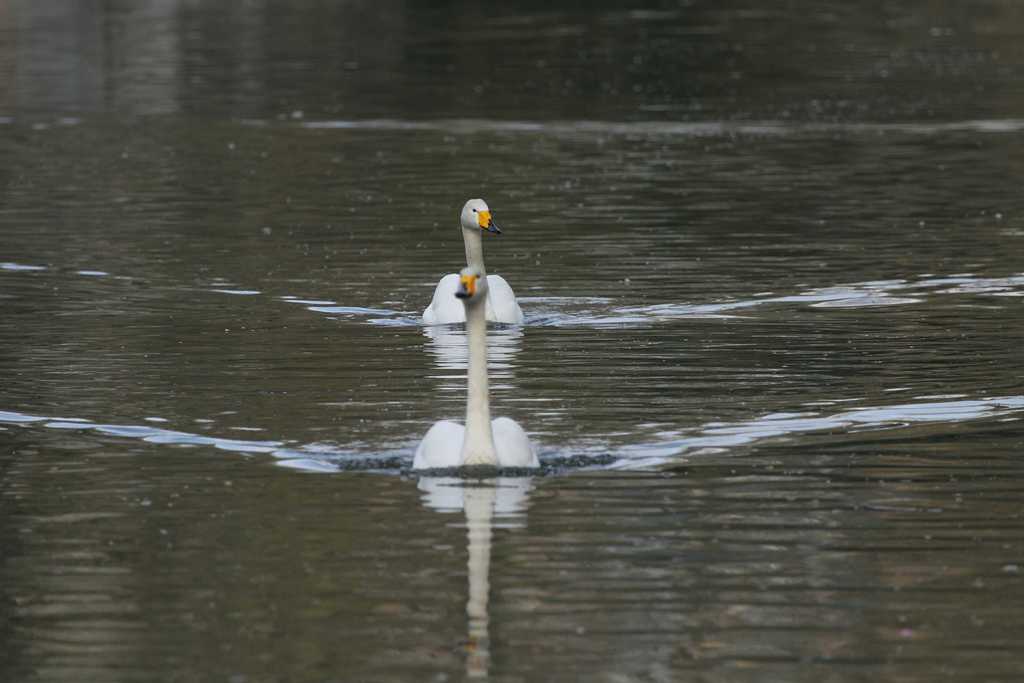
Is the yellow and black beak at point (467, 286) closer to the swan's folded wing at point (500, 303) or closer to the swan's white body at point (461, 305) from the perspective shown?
the swan's white body at point (461, 305)

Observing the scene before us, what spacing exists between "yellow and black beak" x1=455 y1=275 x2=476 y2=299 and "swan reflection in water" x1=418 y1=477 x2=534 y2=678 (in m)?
1.17

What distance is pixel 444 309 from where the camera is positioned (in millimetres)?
23922

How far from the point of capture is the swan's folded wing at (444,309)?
23.8 m

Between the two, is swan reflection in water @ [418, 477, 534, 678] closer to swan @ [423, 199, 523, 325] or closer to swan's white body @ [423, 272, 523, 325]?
swan @ [423, 199, 523, 325]

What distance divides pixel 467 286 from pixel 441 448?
104cm

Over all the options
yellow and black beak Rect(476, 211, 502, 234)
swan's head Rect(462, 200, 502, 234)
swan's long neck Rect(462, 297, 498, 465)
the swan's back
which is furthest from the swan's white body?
swan's long neck Rect(462, 297, 498, 465)

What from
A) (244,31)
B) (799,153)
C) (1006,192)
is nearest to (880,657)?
(1006,192)

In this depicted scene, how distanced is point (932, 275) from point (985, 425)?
9.02 m

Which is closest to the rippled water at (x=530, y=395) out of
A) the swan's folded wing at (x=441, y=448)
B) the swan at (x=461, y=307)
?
the swan's folded wing at (x=441, y=448)

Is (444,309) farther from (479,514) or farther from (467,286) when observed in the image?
(479,514)

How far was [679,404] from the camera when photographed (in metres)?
19.0

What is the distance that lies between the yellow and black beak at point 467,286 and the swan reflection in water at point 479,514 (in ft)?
3.82

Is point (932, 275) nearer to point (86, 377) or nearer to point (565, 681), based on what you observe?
point (86, 377)

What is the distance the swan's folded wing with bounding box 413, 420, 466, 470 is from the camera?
16.1m
